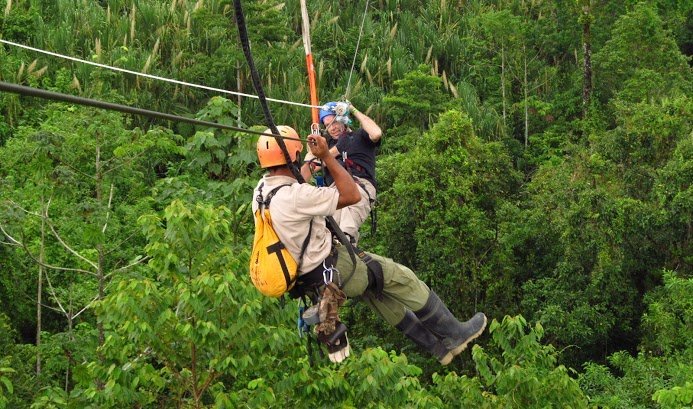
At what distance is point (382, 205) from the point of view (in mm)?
15859

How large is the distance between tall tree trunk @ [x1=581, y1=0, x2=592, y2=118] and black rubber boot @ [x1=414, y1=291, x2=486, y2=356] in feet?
53.1

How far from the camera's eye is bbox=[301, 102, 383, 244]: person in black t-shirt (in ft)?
19.0

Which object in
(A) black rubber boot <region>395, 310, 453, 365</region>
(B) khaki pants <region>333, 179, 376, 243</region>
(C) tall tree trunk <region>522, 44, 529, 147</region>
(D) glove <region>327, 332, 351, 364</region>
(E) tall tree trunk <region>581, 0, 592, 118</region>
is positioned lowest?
(C) tall tree trunk <region>522, 44, 529, 147</region>

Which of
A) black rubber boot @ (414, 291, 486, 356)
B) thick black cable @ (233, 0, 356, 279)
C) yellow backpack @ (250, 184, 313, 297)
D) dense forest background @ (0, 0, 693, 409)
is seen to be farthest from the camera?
dense forest background @ (0, 0, 693, 409)

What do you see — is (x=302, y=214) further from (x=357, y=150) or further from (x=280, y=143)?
(x=357, y=150)

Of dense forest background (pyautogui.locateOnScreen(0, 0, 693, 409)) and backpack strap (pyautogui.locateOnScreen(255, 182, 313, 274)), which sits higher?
backpack strap (pyautogui.locateOnScreen(255, 182, 313, 274))

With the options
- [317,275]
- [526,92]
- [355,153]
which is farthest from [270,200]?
[526,92]

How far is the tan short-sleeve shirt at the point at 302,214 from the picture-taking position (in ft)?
16.2

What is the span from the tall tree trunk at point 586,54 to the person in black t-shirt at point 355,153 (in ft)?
51.9

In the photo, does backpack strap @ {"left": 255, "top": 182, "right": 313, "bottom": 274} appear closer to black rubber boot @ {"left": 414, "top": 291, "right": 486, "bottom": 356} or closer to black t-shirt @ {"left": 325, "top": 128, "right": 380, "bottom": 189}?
black rubber boot @ {"left": 414, "top": 291, "right": 486, "bottom": 356}

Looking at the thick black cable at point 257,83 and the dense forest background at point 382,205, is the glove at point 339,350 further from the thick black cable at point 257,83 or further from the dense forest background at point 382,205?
the dense forest background at point 382,205

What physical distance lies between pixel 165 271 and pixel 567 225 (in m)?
8.11

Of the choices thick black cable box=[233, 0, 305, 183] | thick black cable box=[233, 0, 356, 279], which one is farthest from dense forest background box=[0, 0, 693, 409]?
thick black cable box=[233, 0, 305, 183]

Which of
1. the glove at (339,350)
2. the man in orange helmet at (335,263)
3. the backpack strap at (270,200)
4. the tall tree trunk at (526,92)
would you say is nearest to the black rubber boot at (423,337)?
the man in orange helmet at (335,263)
